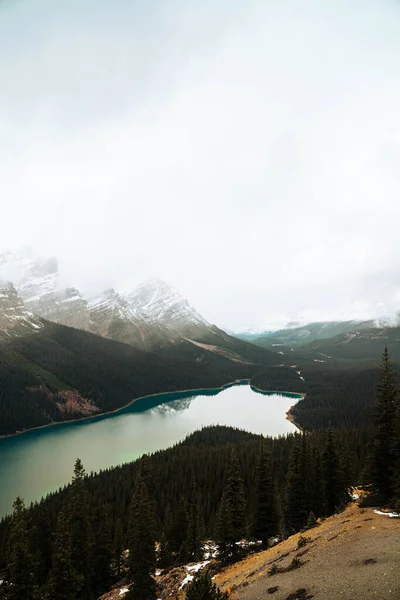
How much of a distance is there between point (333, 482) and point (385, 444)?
37.9ft

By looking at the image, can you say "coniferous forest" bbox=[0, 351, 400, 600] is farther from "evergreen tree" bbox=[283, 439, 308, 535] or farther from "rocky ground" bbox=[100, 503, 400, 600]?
"rocky ground" bbox=[100, 503, 400, 600]

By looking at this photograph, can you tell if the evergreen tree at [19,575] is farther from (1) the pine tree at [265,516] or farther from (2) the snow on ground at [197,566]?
(1) the pine tree at [265,516]

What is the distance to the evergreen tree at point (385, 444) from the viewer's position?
30781 mm

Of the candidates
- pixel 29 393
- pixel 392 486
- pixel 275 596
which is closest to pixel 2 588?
pixel 275 596

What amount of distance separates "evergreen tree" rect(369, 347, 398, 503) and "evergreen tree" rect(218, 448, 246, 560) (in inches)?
567

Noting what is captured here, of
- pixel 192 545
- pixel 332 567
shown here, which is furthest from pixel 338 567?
pixel 192 545

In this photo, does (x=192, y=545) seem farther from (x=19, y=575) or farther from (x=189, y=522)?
(x=19, y=575)

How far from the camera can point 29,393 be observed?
196250mm

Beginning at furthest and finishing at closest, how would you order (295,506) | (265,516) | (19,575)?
1. (295,506)
2. (265,516)
3. (19,575)

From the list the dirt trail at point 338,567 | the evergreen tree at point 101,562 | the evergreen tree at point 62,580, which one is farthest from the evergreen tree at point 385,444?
the evergreen tree at point 101,562

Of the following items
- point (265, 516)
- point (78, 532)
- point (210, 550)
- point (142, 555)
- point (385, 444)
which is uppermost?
point (385, 444)

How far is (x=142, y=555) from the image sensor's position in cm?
3328

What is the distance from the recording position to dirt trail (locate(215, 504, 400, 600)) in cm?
1748

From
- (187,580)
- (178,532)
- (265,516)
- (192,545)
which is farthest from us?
(178,532)
